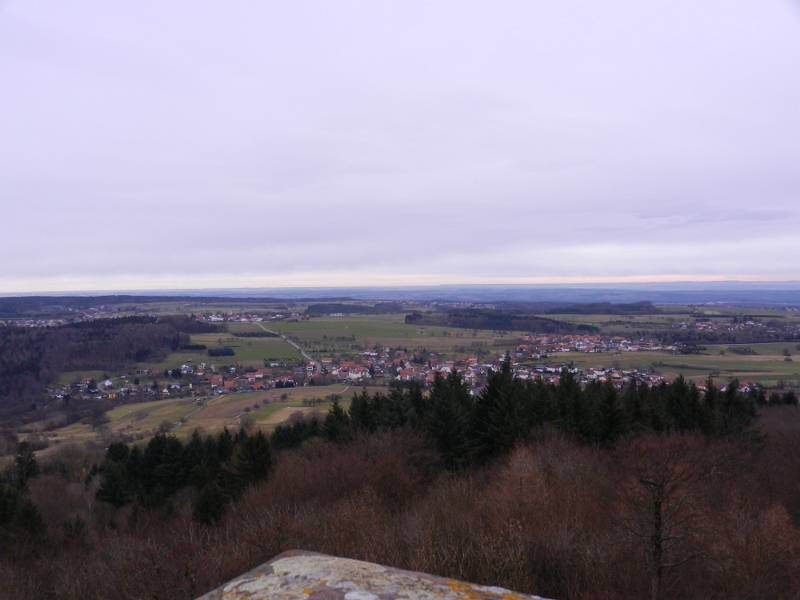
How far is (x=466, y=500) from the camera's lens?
46.7 ft

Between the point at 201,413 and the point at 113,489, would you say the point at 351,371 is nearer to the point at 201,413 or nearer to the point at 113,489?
the point at 201,413

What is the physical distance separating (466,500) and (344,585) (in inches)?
476

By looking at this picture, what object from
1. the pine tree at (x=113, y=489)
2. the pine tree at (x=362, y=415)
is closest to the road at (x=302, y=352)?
the pine tree at (x=113, y=489)

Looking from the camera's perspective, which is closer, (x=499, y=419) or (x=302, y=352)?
(x=499, y=419)

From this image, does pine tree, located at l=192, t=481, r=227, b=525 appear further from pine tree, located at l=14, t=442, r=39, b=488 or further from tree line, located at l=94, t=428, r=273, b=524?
pine tree, located at l=14, t=442, r=39, b=488

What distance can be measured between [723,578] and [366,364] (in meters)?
53.4

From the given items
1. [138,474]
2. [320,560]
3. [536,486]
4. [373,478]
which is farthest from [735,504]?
[138,474]

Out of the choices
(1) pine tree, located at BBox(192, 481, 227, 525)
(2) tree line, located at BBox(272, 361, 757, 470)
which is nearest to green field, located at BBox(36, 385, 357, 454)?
(2) tree line, located at BBox(272, 361, 757, 470)

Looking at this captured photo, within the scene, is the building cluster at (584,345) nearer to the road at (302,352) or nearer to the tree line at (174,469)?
the road at (302,352)

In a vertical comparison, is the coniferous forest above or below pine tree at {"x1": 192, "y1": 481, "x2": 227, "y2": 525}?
above

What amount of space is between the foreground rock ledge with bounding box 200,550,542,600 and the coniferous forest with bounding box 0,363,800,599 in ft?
14.3

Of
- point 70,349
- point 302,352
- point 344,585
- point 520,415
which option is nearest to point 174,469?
point 520,415

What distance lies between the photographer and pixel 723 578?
9.37 m

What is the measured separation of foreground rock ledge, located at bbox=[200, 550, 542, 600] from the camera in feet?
10.1
